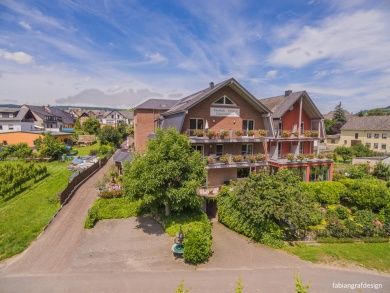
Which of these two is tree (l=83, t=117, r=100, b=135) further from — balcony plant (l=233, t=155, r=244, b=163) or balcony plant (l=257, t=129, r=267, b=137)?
balcony plant (l=257, t=129, r=267, b=137)

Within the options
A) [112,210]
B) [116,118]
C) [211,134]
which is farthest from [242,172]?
[116,118]

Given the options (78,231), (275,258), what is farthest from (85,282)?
(275,258)

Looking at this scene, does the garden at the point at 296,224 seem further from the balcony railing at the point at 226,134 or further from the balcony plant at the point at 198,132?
the balcony plant at the point at 198,132

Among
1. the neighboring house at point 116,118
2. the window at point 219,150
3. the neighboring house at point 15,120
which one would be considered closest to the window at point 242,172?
the window at point 219,150

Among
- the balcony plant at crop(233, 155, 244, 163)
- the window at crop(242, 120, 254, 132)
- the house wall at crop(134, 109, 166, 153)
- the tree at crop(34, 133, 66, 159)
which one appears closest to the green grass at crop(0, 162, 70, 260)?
the house wall at crop(134, 109, 166, 153)

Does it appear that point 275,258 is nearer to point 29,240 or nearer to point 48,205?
point 29,240

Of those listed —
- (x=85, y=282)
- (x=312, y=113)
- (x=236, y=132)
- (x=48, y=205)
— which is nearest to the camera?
(x=85, y=282)

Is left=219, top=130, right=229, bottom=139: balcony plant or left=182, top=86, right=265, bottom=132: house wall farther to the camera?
left=182, top=86, right=265, bottom=132: house wall
